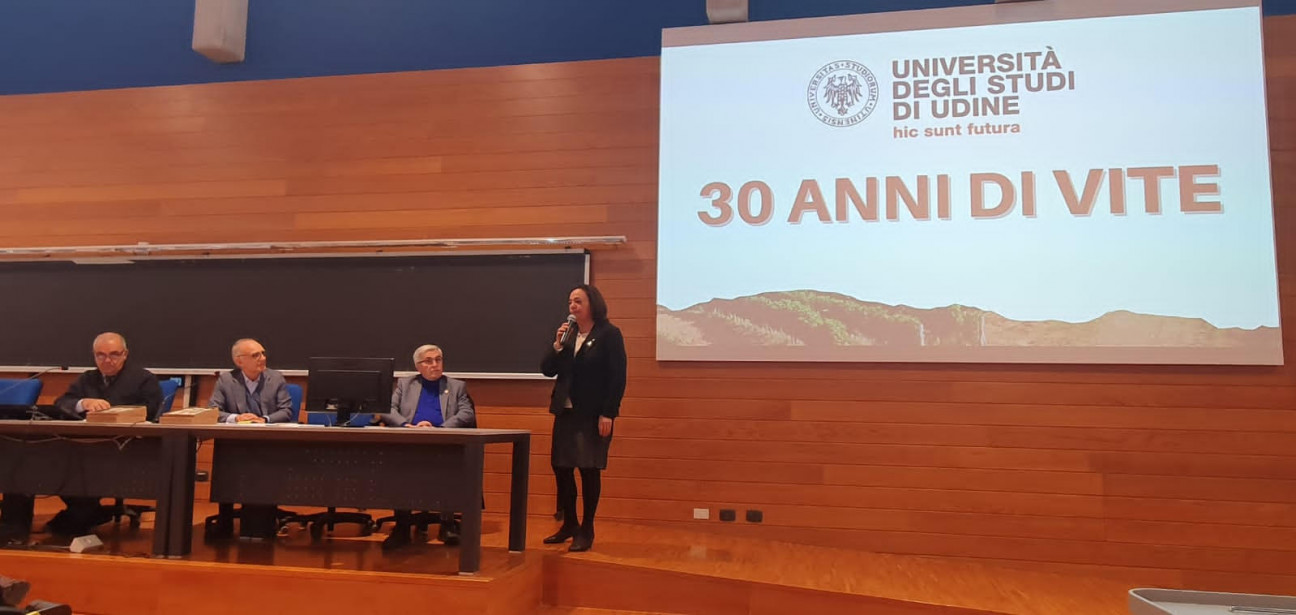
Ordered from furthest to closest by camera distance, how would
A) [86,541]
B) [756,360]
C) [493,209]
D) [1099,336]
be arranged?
1. [493,209]
2. [756,360]
3. [1099,336]
4. [86,541]

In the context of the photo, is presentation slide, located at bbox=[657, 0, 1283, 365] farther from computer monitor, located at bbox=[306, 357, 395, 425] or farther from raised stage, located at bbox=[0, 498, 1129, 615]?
computer monitor, located at bbox=[306, 357, 395, 425]

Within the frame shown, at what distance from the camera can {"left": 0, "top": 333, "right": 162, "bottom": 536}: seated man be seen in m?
3.82

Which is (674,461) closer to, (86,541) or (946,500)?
(946,500)

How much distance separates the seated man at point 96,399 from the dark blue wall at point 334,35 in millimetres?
2415

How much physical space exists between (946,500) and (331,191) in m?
4.20

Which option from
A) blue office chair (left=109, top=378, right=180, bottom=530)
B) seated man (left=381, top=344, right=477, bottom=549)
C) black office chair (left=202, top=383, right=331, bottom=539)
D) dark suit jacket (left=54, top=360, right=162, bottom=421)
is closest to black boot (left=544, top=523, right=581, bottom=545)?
seated man (left=381, top=344, right=477, bottom=549)

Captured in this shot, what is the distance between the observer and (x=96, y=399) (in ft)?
13.3

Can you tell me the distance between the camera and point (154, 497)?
3.50m

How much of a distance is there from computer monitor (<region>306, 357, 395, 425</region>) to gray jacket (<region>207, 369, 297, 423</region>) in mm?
571

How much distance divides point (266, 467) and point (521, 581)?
1.18 meters

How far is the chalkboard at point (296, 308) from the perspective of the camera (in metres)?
5.11

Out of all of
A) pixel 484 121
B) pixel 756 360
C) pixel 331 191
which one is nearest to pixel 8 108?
pixel 331 191

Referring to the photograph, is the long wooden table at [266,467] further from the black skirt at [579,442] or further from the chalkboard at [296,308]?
the chalkboard at [296,308]

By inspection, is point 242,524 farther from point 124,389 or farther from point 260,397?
point 124,389
